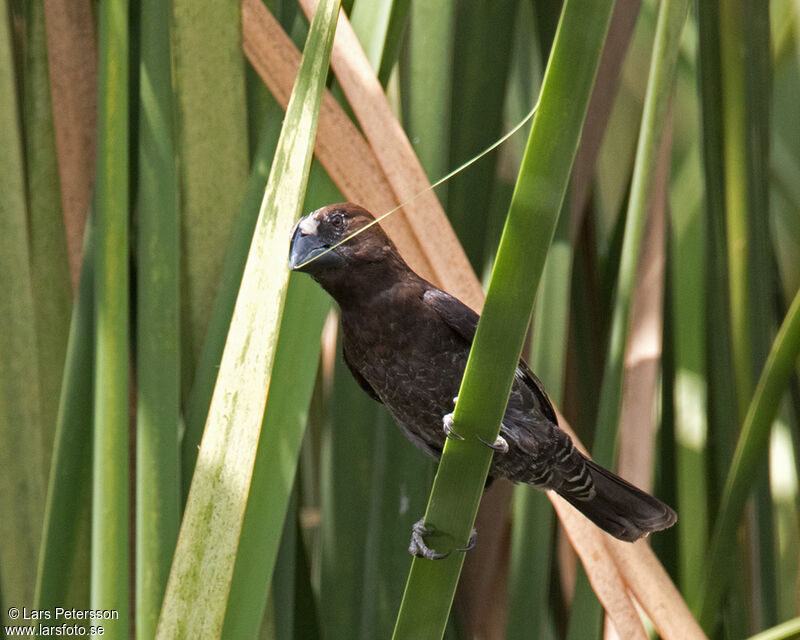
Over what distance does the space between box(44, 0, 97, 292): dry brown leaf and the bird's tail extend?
29.0 inches

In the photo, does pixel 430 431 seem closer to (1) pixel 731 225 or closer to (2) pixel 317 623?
(2) pixel 317 623

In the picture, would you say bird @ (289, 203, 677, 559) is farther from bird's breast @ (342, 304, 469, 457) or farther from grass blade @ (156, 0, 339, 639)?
grass blade @ (156, 0, 339, 639)

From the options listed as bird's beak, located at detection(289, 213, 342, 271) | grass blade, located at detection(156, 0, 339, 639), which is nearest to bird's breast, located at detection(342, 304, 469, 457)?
bird's beak, located at detection(289, 213, 342, 271)

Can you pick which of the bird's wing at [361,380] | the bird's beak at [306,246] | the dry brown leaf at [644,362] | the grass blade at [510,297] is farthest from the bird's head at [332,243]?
the dry brown leaf at [644,362]

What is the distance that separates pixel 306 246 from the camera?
34.3 inches

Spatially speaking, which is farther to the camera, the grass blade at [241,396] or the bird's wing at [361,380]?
the bird's wing at [361,380]

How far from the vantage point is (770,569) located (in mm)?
1144

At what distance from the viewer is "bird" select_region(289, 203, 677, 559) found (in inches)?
39.6

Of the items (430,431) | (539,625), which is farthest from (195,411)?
(539,625)

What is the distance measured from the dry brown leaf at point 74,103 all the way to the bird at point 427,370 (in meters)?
0.36

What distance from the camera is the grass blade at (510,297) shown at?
548mm

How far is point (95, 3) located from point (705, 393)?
98 centimetres

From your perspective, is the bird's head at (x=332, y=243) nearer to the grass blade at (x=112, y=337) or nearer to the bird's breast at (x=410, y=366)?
the bird's breast at (x=410, y=366)

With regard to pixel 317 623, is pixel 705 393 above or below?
above
